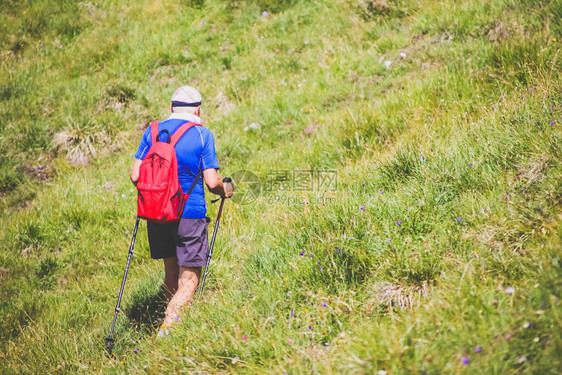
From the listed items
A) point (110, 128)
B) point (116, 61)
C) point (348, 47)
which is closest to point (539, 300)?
point (348, 47)

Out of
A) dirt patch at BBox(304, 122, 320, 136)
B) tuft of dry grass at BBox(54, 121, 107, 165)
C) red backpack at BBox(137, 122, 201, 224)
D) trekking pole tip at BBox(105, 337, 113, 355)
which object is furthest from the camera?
tuft of dry grass at BBox(54, 121, 107, 165)

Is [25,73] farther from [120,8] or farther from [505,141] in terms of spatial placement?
[505,141]

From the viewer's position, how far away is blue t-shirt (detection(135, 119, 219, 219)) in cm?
379

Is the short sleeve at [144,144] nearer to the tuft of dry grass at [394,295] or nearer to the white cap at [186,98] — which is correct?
the white cap at [186,98]

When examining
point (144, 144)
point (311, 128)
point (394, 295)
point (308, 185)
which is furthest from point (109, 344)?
point (311, 128)

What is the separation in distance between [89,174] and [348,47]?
6.18m

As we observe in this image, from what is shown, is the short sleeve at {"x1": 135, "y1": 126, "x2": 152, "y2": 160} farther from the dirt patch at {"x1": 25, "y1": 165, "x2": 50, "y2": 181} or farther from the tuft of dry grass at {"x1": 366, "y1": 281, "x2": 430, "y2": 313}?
the dirt patch at {"x1": 25, "y1": 165, "x2": 50, "y2": 181}

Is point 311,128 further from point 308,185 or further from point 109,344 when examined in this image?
point 109,344

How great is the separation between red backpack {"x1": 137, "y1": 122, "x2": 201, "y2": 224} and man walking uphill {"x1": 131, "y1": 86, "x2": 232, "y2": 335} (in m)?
0.17

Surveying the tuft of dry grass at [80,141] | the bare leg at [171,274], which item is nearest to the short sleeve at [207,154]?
the bare leg at [171,274]

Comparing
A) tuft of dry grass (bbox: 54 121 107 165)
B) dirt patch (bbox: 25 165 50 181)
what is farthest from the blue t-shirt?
dirt patch (bbox: 25 165 50 181)

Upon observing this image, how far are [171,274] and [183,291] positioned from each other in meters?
0.44

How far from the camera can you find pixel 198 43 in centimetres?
1026

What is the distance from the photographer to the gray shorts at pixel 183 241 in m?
3.93
